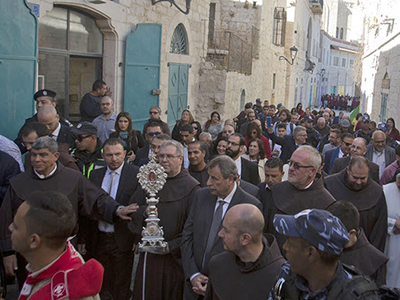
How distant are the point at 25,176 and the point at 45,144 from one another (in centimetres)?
38

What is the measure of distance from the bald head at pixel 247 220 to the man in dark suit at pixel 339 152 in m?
4.60

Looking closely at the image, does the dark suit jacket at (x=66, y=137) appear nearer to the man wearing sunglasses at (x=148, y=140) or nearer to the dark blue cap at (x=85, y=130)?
the dark blue cap at (x=85, y=130)

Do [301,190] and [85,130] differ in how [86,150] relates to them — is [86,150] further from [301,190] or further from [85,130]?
[301,190]

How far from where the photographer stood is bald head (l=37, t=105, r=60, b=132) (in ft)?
19.4

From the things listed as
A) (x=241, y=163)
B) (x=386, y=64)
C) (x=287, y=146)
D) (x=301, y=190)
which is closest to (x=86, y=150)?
(x=241, y=163)

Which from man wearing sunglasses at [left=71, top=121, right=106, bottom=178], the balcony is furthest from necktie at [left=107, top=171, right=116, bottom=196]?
the balcony

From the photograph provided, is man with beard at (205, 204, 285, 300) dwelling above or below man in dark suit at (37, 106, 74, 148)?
below

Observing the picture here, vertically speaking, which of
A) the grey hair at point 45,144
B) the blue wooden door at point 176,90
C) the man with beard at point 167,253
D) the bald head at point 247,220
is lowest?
the man with beard at point 167,253

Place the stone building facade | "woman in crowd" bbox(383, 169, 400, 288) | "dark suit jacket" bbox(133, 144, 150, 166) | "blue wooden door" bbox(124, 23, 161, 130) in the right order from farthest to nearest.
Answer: the stone building facade → "blue wooden door" bbox(124, 23, 161, 130) → "dark suit jacket" bbox(133, 144, 150, 166) → "woman in crowd" bbox(383, 169, 400, 288)

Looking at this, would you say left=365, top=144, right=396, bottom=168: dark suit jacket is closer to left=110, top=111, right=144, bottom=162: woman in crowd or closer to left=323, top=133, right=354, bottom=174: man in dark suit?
left=323, top=133, right=354, bottom=174: man in dark suit

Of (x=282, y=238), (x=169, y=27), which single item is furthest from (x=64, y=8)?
(x=282, y=238)

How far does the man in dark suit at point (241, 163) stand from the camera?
19.8ft

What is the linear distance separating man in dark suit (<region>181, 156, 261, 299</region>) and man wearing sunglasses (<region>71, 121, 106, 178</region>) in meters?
1.67

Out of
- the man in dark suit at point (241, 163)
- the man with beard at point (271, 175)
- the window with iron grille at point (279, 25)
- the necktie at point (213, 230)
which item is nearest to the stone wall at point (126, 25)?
the man in dark suit at point (241, 163)
